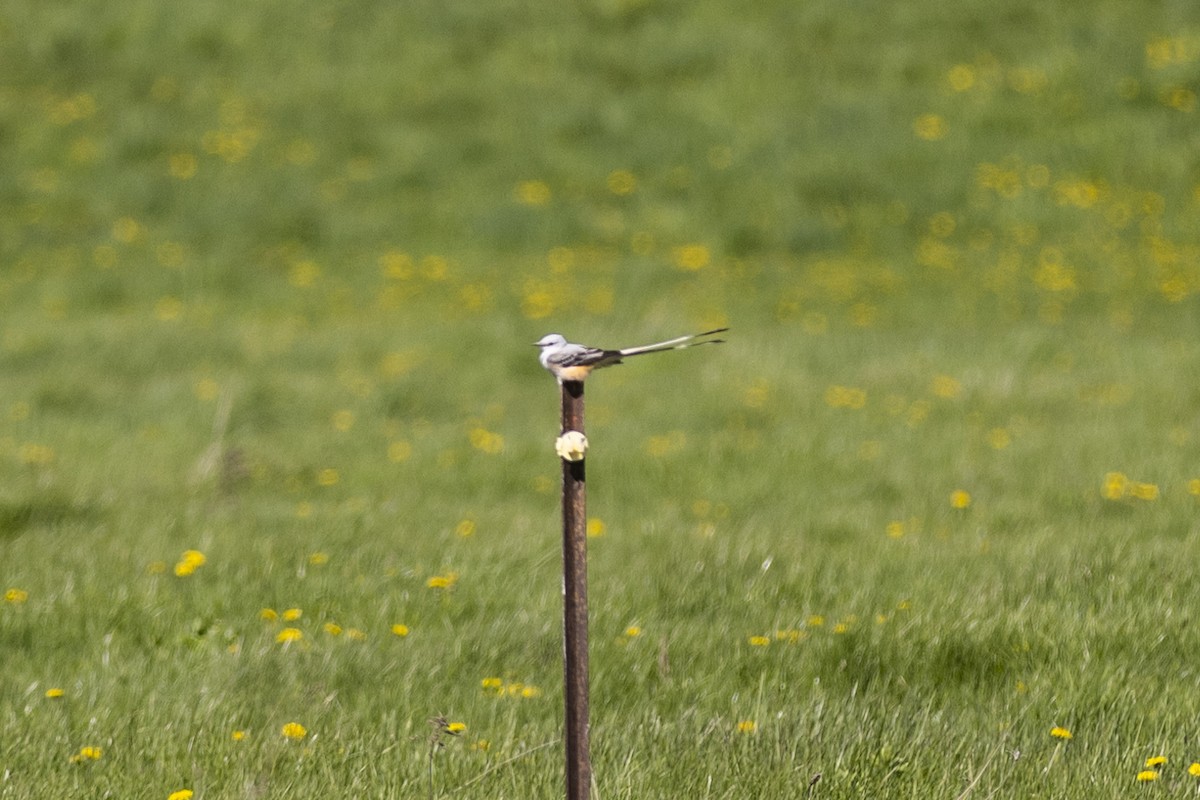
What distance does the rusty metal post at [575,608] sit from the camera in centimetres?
225

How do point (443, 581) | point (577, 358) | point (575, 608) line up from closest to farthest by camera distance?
1. point (577, 358)
2. point (575, 608)
3. point (443, 581)

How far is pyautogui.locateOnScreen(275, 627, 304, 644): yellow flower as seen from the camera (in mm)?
3721

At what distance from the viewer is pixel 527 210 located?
39.1 feet

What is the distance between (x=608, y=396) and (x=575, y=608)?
5.88 metres

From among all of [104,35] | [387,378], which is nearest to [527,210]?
[387,378]

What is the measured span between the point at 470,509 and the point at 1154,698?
3.16 meters

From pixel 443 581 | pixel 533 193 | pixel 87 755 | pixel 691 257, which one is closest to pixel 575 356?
pixel 87 755

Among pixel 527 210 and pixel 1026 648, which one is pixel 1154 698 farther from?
pixel 527 210

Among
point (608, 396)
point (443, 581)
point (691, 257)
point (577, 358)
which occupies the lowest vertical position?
point (608, 396)

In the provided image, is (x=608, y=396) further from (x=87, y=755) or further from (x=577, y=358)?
(x=577, y=358)

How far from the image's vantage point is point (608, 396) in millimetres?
8203

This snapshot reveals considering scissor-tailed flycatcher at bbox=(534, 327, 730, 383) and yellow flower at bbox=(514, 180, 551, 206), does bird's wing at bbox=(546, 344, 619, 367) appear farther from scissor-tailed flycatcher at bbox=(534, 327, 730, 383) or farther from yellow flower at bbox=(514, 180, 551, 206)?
yellow flower at bbox=(514, 180, 551, 206)

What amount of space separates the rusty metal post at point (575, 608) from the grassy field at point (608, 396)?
1.57 ft

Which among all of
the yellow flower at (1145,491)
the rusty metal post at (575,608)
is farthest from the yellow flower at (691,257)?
the rusty metal post at (575,608)
